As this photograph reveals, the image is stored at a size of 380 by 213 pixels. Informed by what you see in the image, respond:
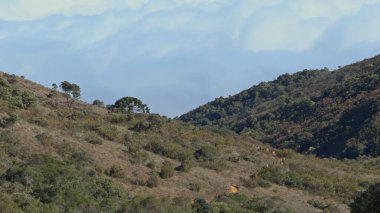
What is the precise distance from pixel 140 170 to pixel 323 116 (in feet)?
218

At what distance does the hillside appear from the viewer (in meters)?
92.6

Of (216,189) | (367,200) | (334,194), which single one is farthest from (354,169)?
(367,200)

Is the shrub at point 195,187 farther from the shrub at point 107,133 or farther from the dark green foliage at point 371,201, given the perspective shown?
the dark green foliage at point 371,201

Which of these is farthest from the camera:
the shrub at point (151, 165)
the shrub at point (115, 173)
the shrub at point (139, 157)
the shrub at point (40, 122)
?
the shrub at point (40, 122)

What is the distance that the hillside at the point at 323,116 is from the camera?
304 feet

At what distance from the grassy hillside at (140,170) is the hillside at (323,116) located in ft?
114

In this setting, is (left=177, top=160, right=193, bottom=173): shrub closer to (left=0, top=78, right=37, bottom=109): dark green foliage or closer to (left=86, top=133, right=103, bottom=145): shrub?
(left=86, top=133, right=103, bottom=145): shrub

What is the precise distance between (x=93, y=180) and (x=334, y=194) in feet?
60.8

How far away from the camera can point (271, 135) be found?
362ft

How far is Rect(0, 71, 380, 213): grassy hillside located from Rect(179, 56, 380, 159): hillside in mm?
34725

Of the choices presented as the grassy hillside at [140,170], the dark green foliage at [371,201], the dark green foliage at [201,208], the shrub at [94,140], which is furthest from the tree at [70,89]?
the dark green foliage at [371,201]

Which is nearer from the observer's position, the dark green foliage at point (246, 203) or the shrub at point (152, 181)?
the dark green foliage at point (246, 203)

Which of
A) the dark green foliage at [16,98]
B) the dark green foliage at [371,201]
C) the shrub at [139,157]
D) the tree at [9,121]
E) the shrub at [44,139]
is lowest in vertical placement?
the dark green foliage at [371,201]

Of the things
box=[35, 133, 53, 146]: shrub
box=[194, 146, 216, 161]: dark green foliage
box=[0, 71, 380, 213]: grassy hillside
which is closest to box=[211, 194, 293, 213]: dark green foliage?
box=[0, 71, 380, 213]: grassy hillside
